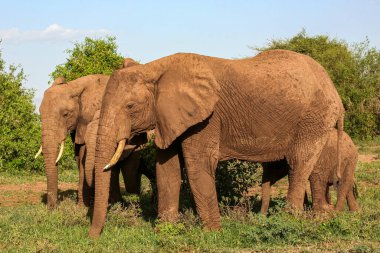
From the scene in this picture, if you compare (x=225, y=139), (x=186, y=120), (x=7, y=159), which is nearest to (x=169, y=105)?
(x=186, y=120)

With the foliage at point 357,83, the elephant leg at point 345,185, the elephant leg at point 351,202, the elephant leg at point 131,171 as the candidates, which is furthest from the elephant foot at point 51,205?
the foliage at point 357,83

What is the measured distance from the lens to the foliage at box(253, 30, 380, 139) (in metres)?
26.8

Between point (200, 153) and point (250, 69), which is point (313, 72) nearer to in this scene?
point (250, 69)

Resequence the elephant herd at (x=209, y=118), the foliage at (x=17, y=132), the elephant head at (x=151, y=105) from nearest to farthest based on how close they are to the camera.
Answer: the elephant head at (x=151, y=105)
the elephant herd at (x=209, y=118)
the foliage at (x=17, y=132)

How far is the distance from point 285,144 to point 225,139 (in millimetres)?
848

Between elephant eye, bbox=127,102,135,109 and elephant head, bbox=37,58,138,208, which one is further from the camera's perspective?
elephant head, bbox=37,58,138,208

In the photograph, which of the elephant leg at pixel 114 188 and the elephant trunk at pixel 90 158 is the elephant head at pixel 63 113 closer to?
the elephant trunk at pixel 90 158

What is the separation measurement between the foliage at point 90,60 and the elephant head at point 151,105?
9435 millimetres

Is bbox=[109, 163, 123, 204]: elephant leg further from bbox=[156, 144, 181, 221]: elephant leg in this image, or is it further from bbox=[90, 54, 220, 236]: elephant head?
bbox=[90, 54, 220, 236]: elephant head

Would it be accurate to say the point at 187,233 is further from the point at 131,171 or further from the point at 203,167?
the point at 131,171

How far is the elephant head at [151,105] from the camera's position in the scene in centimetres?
774

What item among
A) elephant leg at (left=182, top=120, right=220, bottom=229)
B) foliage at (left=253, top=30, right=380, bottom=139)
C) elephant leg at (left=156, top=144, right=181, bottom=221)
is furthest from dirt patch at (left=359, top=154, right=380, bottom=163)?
elephant leg at (left=182, top=120, right=220, bottom=229)

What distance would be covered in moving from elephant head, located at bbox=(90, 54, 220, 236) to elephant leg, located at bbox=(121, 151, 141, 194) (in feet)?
9.00

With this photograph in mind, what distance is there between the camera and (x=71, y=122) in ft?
35.9
